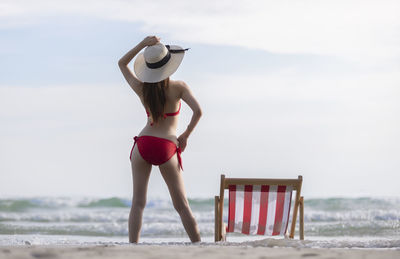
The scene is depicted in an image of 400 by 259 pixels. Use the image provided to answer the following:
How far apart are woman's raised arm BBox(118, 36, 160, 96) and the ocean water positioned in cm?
467

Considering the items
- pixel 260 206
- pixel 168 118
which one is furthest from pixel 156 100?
pixel 260 206

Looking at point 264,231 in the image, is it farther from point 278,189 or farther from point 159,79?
point 159,79

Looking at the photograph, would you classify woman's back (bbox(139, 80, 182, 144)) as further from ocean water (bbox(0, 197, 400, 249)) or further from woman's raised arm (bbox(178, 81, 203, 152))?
ocean water (bbox(0, 197, 400, 249))

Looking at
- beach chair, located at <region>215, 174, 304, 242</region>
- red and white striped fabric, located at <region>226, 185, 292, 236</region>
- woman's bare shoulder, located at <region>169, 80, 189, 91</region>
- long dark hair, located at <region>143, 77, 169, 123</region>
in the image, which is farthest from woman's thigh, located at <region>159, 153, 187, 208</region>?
red and white striped fabric, located at <region>226, 185, 292, 236</region>

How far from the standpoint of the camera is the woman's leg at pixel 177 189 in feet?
15.1

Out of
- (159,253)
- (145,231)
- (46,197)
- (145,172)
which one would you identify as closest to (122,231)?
(145,231)

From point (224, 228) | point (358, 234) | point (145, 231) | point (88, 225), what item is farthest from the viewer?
point (88, 225)

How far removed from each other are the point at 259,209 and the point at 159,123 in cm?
137

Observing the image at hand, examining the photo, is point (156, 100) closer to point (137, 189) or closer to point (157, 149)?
point (157, 149)

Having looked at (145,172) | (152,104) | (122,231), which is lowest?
(122,231)

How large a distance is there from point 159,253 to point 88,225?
9.78 metres

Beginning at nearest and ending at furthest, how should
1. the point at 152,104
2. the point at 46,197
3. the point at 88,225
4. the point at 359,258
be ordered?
the point at 359,258 < the point at 152,104 < the point at 88,225 < the point at 46,197

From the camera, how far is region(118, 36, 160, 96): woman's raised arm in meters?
4.67

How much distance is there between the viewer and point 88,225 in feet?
42.7
